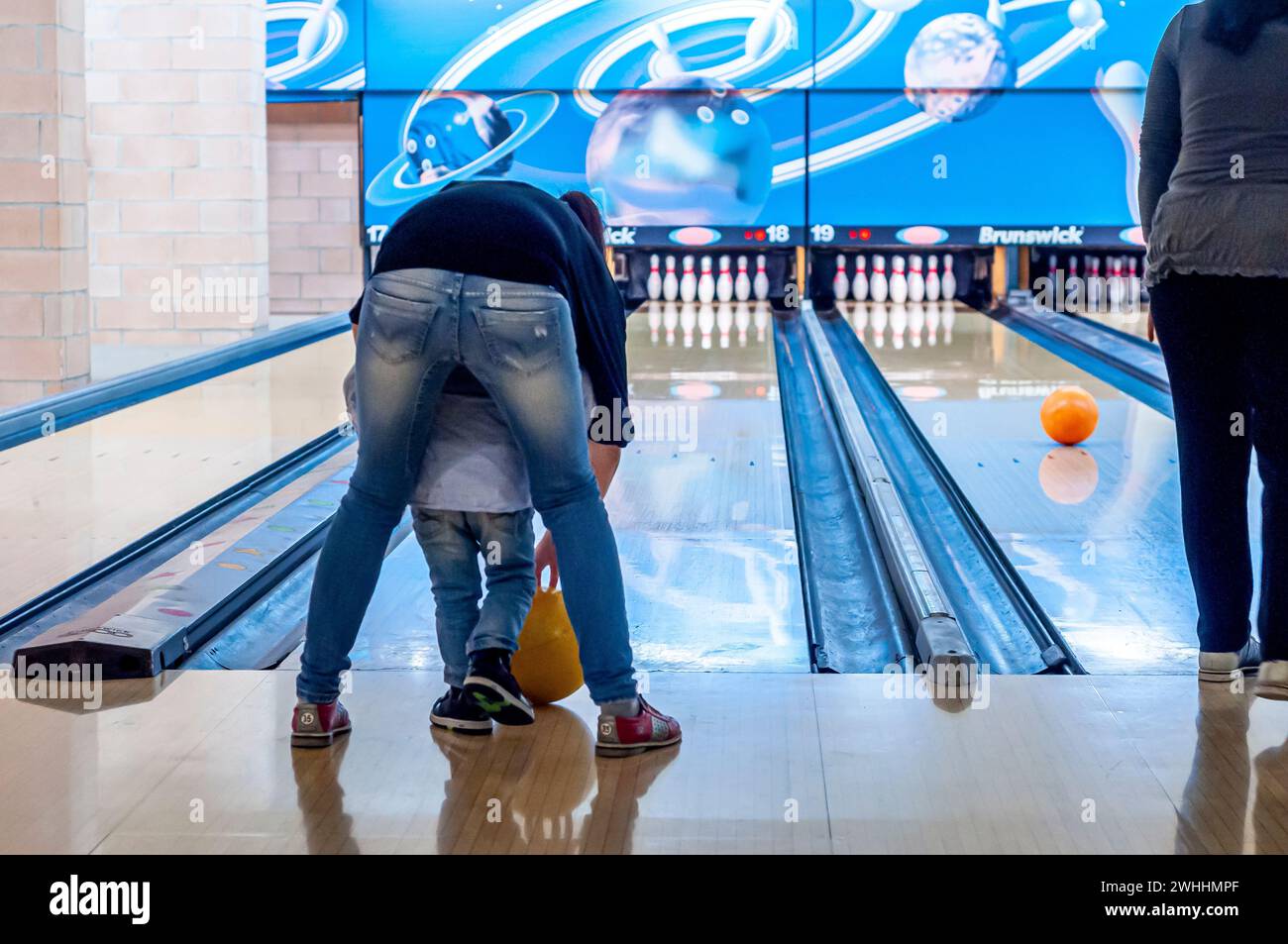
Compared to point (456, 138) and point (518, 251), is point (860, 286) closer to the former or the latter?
point (456, 138)

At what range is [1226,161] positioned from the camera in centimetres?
219

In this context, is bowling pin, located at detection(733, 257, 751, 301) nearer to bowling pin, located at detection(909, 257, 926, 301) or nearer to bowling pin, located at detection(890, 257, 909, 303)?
bowling pin, located at detection(890, 257, 909, 303)

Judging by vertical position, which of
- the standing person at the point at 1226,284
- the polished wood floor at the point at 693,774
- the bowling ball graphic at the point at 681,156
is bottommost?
the polished wood floor at the point at 693,774

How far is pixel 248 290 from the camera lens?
26.5 feet

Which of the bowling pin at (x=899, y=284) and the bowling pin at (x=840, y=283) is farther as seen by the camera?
the bowling pin at (x=840, y=283)

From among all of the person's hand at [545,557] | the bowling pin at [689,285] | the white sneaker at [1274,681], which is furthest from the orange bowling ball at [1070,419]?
the bowling pin at [689,285]

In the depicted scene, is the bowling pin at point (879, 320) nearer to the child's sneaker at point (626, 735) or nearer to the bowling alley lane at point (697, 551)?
the bowling alley lane at point (697, 551)

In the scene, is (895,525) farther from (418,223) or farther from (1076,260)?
(1076,260)

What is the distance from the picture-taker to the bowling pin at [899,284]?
366 inches

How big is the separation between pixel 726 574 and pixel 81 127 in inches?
153

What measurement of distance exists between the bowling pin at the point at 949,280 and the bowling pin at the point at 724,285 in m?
1.25
